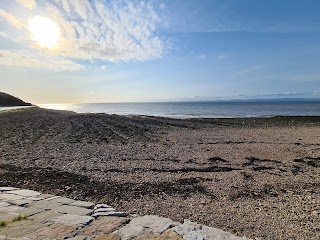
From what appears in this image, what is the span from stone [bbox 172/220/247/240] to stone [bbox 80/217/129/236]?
33.9 inches

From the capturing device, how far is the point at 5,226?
13.5 ft

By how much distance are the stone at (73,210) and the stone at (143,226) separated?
0.87 metres

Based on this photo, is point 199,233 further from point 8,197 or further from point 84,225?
point 8,197

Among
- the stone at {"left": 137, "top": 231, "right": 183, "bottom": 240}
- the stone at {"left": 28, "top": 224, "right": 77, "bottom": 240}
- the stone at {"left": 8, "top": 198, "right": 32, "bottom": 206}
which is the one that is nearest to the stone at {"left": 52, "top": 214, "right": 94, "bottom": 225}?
the stone at {"left": 28, "top": 224, "right": 77, "bottom": 240}

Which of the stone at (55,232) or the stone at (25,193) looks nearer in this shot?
the stone at (55,232)

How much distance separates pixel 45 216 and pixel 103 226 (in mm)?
1033

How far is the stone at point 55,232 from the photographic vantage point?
3.83 meters

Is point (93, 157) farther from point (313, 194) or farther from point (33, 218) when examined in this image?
point (313, 194)

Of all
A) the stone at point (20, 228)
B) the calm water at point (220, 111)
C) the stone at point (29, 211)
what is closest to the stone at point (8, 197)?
the stone at point (29, 211)

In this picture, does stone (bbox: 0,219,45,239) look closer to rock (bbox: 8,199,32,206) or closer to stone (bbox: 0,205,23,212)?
stone (bbox: 0,205,23,212)

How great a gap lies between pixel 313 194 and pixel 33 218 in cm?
634

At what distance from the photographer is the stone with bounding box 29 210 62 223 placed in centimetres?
438

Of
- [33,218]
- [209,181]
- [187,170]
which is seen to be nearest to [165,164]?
[187,170]

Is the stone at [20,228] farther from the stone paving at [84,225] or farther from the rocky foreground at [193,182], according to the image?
the rocky foreground at [193,182]
